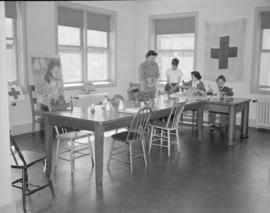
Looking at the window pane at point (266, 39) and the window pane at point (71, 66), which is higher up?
the window pane at point (266, 39)

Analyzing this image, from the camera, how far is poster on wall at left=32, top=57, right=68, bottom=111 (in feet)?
18.8

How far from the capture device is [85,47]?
6.88m

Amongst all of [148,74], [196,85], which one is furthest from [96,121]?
[196,85]

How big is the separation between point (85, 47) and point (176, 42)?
2.19m

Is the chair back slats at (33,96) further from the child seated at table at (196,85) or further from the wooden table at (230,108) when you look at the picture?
the wooden table at (230,108)

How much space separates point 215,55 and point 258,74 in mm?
964

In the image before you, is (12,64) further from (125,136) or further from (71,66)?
(125,136)

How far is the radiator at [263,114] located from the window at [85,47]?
3.30 metres

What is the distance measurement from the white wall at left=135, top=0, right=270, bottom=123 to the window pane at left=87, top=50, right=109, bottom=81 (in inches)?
42.8

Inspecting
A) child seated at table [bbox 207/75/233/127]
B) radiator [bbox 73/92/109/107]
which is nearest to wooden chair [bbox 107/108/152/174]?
child seated at table [bbox 207/75/233/127]

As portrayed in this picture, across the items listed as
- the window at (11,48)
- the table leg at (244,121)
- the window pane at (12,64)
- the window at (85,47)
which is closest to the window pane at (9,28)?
the window at (11,48)

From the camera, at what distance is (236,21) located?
21.9 feet

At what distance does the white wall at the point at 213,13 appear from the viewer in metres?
6.55

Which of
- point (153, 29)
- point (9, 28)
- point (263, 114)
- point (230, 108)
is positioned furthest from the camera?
point (153, 29)
